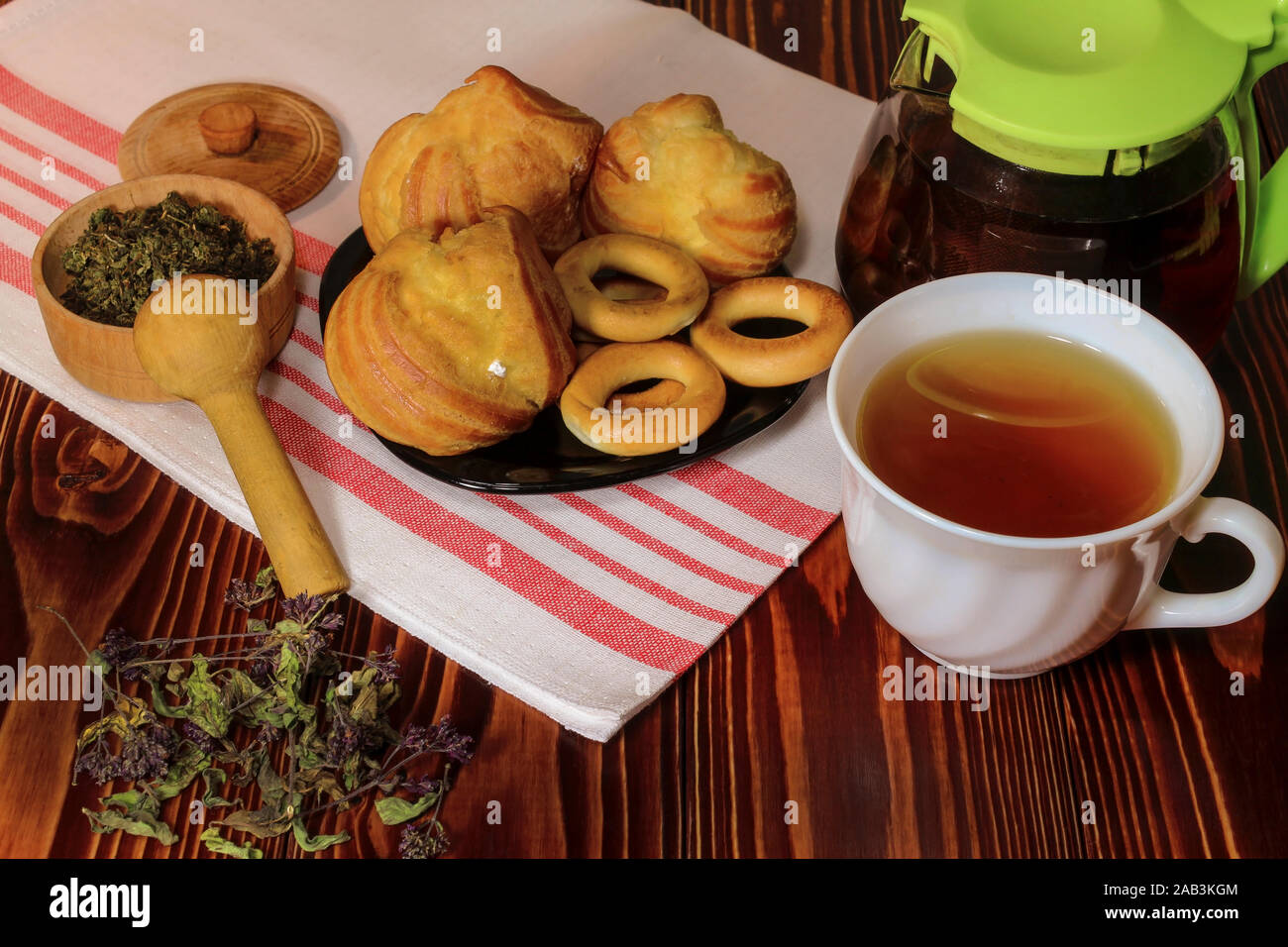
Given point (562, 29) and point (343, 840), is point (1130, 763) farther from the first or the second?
point (562, 29)

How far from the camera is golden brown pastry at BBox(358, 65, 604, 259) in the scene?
948 millimetres

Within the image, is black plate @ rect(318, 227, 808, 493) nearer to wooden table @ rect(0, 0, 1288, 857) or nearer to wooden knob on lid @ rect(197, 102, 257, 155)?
wooden table @ rect(0, 0, 1288, 857)

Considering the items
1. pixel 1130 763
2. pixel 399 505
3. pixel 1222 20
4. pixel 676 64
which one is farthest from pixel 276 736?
pixel 676 64

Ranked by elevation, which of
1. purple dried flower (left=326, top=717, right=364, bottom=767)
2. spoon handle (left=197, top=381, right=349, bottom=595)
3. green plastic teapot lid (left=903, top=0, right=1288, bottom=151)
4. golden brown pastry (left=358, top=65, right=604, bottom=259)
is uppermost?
green plastic teapot lid (left=903, top=0, right=1288, bottom=151)

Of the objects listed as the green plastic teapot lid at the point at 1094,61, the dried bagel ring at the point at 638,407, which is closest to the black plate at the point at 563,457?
the dried bagel ring at the point at 638,407

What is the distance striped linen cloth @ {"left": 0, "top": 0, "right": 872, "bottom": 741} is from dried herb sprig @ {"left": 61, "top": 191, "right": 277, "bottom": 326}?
0.08 metres

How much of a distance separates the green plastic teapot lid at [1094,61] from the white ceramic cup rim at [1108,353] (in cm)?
10

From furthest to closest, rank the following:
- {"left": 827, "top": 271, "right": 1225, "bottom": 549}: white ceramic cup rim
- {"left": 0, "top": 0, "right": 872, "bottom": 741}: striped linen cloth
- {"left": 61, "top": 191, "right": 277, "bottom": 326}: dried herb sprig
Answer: {"left": 61, "top": 191, "right": 277, "bottom": 326}: dried herb sprig < {"left": 0, "top": 0, "right": 872, "bottom": 741}: striped linen cloth < {"left": 827, "top": 271, "right": 1225, "bottom": 549}: white ceramic cup rim

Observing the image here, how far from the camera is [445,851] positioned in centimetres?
73

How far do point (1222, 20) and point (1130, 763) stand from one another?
0.49m

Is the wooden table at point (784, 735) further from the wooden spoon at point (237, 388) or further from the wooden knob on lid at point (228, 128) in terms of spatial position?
the wooden knob on lid at point (228, 128)

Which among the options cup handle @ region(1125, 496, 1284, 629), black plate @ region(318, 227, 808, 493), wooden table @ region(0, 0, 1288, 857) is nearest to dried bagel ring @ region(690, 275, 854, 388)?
black plate @ region(318, 227, 808, 493)

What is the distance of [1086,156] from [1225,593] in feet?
0.97

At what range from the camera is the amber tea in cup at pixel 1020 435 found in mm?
707
